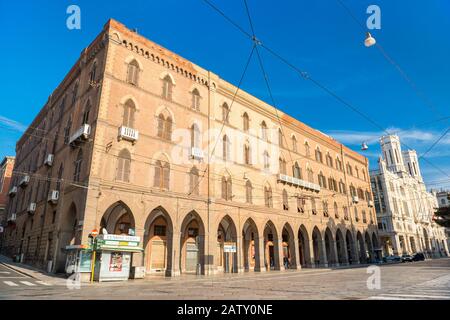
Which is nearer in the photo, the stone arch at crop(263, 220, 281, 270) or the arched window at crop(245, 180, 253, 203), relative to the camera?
the arched window at crop(245, 180, 253, 203)

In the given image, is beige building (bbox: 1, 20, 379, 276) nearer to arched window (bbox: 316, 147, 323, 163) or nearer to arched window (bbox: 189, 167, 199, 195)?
arched window (bbox: 189, 167, 199, 195)

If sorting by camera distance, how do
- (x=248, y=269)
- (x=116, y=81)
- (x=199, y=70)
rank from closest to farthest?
1. (x=116, y=81)
2. (x=199, y=70)
3. (x=248, y=269)

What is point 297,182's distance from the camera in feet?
118

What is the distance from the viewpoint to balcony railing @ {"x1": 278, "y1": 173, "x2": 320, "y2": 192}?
34109 millimetres

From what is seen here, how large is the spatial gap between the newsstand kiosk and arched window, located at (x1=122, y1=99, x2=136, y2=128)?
8.33 m

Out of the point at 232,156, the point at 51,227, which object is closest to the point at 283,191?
the point at 232,156

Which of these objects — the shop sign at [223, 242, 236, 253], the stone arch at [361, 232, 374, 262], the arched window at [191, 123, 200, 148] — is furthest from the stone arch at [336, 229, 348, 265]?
the arched window at [191, 123, 200, 148]

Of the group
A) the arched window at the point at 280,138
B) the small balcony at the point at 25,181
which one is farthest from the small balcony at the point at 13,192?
the arched window at the point at 280,138

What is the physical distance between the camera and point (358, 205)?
47406 millimetres

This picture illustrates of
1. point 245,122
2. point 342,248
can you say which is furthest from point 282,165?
point 342,248

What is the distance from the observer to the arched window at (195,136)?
26797 mm
